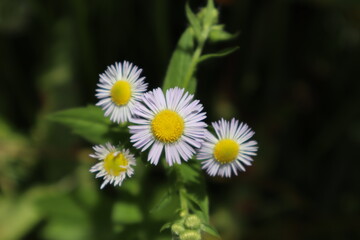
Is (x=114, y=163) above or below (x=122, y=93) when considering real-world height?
below

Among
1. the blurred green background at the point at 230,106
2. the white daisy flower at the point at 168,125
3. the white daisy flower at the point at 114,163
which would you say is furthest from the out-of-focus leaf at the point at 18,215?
the white daisy flower at the point at 168,125

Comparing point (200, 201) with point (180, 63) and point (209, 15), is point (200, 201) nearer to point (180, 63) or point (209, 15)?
point (180, 63)

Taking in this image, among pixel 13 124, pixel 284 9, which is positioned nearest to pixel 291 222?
Answer: pixel 284 9

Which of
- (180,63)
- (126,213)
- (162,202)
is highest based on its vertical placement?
(180,63)

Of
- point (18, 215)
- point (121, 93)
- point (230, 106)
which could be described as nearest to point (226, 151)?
point (121, 93)

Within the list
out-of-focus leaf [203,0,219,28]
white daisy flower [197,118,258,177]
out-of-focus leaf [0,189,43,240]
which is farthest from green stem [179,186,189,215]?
out-of-focus leaf [0,189,43,240]

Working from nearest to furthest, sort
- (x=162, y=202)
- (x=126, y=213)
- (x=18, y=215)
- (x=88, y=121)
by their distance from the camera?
(x=162, y=202) < (x=88, y=121) < (x=126, y=213) < (x=18, y=215)

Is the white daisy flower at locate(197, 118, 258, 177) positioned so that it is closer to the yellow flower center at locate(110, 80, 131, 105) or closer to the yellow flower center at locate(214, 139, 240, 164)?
the yellow flower center at locate(214, 139, 240, 164)
